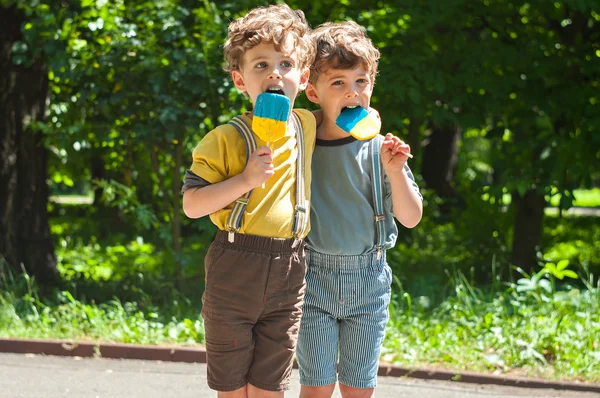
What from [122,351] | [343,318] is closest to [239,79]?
[343,318]

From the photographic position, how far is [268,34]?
2697mm

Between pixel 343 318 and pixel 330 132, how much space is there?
683 mm

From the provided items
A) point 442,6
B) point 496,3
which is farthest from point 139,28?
point 496,3

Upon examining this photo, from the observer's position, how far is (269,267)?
278 centimetres

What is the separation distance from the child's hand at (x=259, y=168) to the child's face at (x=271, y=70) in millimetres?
206

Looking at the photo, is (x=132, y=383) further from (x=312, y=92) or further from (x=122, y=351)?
(x=312, y=92)

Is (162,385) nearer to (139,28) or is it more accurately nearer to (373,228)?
(373,228)

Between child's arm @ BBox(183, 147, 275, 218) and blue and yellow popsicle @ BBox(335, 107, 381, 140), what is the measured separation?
0.34 meters

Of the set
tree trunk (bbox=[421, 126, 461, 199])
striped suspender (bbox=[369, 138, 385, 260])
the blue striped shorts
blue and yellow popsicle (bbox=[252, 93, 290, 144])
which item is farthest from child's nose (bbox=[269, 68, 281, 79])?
tree trunk (bbox=[421, 126, 461, 199])

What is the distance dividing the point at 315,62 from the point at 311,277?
30.4 inches

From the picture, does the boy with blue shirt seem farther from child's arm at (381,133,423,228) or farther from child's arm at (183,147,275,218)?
child's arm at (183,147,275,218)

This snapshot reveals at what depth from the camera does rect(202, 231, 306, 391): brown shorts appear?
2.77 m

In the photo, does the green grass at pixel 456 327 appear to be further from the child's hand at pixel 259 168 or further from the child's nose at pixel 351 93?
the child's hand at pixel 259 168

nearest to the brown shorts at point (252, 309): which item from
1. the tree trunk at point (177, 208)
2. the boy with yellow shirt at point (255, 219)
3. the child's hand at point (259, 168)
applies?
the boy with yellow shirt at point (255, 219)
